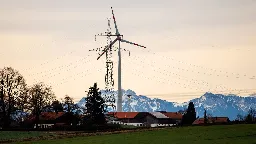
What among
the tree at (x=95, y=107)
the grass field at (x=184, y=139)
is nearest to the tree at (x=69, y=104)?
the tree at (x=95, y=107)

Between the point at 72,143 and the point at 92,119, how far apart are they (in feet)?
213

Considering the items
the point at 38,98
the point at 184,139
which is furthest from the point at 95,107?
the point at 184,139

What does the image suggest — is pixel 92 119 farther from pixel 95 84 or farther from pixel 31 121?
pixel 31 121

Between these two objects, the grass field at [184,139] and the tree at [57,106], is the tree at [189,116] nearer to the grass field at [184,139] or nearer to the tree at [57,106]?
the tree at [57,106]

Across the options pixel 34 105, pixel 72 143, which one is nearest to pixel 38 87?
pixel 34 105

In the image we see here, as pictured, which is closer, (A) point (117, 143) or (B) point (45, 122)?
(A) point (117, 143)

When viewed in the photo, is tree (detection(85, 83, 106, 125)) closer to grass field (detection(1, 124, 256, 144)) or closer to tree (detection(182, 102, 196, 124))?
tree (detection(182, 102, 196, 124))

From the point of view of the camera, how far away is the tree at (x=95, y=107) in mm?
120938

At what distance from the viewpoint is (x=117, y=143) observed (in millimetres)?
53875

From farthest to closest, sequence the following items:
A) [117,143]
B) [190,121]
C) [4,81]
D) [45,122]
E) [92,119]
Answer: [190,121] < [45,122] < [92,119] < [4,81] < [117,143]

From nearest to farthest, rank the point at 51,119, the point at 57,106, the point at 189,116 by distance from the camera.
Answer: the point at 51,119
the point at 57,106
the point at 189,116

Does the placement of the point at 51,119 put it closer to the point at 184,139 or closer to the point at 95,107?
the point at 95,107

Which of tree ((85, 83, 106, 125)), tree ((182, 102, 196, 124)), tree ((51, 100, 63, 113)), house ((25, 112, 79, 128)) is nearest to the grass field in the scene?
tree ((85, 83, 106, 125))

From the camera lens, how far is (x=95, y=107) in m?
122
